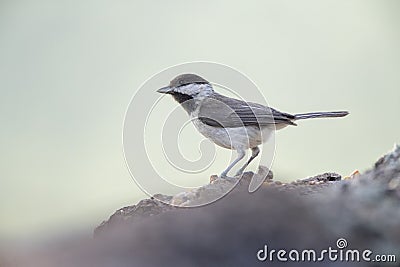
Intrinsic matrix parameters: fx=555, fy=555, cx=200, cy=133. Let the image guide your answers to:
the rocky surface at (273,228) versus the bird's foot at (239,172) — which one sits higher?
the bird's foot at (239,172)

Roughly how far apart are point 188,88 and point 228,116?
0.10 m

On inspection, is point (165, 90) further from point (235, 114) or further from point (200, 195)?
point (200, 195)

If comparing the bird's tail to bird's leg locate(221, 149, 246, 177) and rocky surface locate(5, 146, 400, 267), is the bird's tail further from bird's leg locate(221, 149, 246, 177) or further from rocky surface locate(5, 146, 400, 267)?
rocky surface locate(5, 146, 400, 267)

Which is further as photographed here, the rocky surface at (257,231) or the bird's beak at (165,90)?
the bird's beak at (165,90)

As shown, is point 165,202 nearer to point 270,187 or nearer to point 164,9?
Result: point 270,187

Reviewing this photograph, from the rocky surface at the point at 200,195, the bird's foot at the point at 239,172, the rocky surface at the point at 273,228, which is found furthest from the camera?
the bird's foot at the point at 239,172

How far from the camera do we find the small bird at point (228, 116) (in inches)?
42.1

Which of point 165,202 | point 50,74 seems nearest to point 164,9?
point 50,74

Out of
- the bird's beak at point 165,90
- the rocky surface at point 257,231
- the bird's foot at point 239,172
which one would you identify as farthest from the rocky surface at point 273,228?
the bird's beak at point 165,90

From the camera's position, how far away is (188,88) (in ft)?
3.66

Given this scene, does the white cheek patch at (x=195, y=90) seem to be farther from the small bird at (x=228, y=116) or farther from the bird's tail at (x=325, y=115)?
the bird's tail at (x=325, y=115)

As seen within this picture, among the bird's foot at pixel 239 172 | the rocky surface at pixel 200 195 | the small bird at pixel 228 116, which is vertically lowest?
the rocky surface at pixel 200 195

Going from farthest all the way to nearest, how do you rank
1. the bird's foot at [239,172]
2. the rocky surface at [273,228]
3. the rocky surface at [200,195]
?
the bird's foot at [239,172] → the rocky surface at [200,195] → the rocky surface at [273,228]

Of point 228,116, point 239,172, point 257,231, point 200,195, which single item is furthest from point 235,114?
point 257,231
